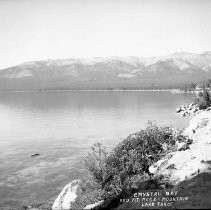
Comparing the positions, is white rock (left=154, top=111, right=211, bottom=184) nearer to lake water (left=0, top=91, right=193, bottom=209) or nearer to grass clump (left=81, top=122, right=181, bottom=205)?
grass clump (left=81, top=122, right=181, bottom=205)

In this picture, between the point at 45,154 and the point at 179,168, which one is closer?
the point at 179,168

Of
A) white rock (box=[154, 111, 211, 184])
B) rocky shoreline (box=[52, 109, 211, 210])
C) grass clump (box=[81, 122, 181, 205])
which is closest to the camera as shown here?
rocky shoreline (box=[52, 109, 211, 210])

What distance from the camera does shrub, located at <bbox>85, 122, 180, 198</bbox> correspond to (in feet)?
93.5

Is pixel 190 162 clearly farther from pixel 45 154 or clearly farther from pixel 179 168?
pixel 45 154

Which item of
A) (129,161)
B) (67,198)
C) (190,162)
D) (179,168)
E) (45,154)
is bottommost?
(45,154)

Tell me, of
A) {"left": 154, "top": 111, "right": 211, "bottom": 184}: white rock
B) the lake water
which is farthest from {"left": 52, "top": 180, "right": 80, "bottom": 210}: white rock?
{"left": 154, "top": 111, "right": 211, "bottom": 184}: white rock

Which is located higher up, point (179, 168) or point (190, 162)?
point (190, 162)

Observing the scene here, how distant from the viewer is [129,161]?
3369 cm

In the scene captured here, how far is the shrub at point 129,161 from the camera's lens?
28.5m

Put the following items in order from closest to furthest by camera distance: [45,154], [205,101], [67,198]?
[67,198] → [45,154] → [205,101]

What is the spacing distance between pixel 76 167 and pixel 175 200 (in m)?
30.3

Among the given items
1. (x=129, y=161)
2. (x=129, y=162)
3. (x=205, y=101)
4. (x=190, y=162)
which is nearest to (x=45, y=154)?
(x=129, y=161)

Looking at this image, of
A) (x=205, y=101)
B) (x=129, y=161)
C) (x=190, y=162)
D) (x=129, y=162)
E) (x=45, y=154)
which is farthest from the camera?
(x=205, y=101)

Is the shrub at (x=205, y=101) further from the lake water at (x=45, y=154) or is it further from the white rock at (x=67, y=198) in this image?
the white rock at (x=67, y=198)
